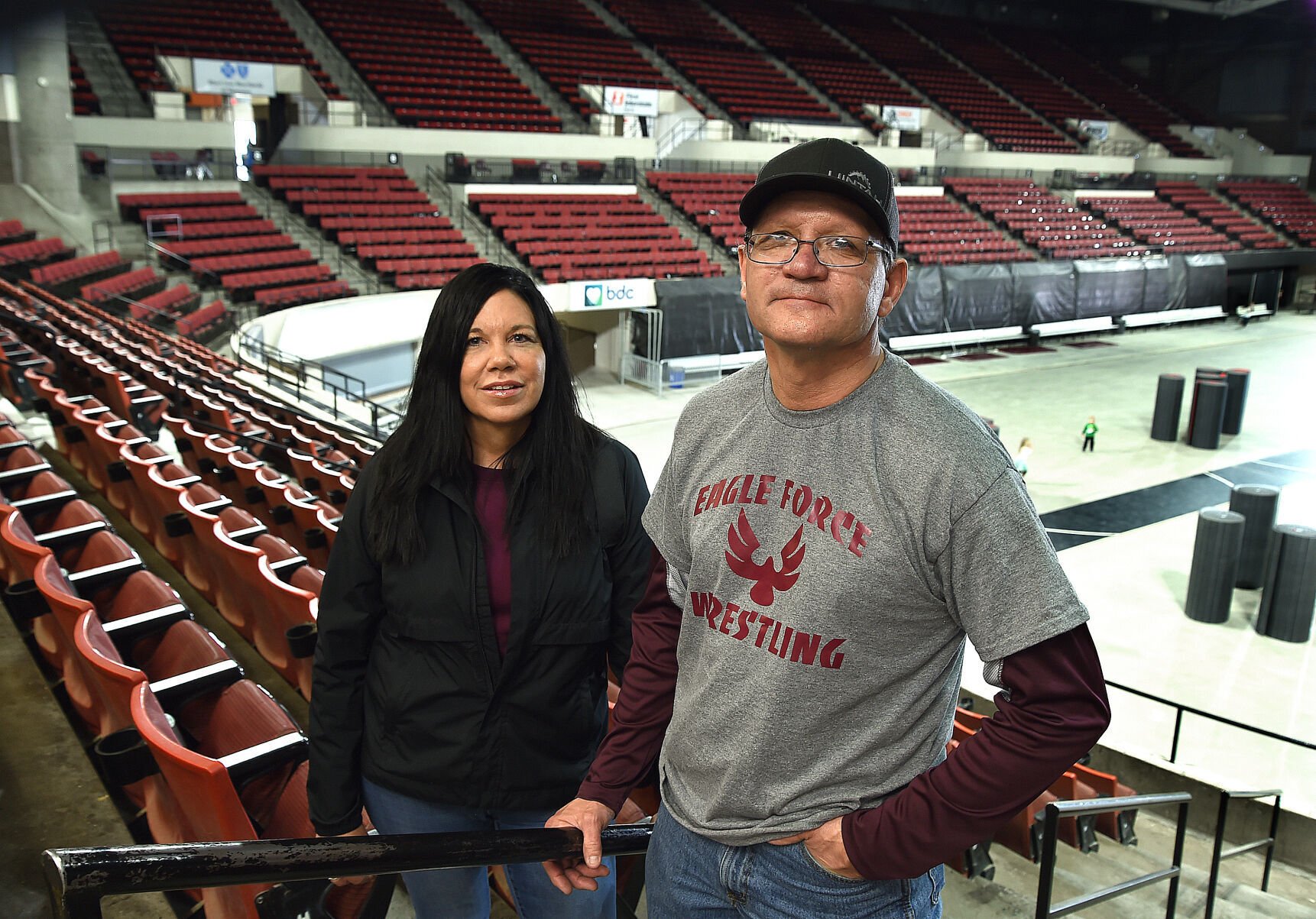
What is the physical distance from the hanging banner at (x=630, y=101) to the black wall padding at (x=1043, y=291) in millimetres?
9321

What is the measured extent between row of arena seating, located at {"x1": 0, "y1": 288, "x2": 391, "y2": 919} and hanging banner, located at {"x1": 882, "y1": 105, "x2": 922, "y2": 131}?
86.0ft

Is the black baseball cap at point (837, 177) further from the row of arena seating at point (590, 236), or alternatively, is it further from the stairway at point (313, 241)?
the row of arena seating at point (590, 236)

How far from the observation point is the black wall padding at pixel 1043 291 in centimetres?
2336

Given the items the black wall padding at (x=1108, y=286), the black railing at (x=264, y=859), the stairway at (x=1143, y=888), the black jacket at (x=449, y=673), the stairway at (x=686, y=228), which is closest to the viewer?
the black railing at (x=264, y=859)

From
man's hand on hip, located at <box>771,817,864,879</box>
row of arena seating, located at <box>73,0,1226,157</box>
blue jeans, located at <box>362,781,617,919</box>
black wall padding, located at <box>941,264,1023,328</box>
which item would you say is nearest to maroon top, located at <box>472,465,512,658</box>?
blue jeans, located at <box>362,781,617,919</box>

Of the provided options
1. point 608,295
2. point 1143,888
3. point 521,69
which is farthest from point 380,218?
point 1143,888

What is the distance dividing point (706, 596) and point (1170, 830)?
18.3 feet

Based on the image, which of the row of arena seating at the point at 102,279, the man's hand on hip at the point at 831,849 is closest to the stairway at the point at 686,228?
the row of arena seating at the point at 102,279

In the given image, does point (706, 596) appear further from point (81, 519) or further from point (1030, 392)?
point (1030, 392)

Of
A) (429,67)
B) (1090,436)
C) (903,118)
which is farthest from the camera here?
(903,118)

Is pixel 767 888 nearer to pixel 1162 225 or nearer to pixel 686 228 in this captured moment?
pixel 686 228

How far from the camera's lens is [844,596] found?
1241mm

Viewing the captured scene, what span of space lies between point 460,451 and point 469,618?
33 cm

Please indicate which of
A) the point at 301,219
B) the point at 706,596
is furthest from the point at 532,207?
the point at 706,596
